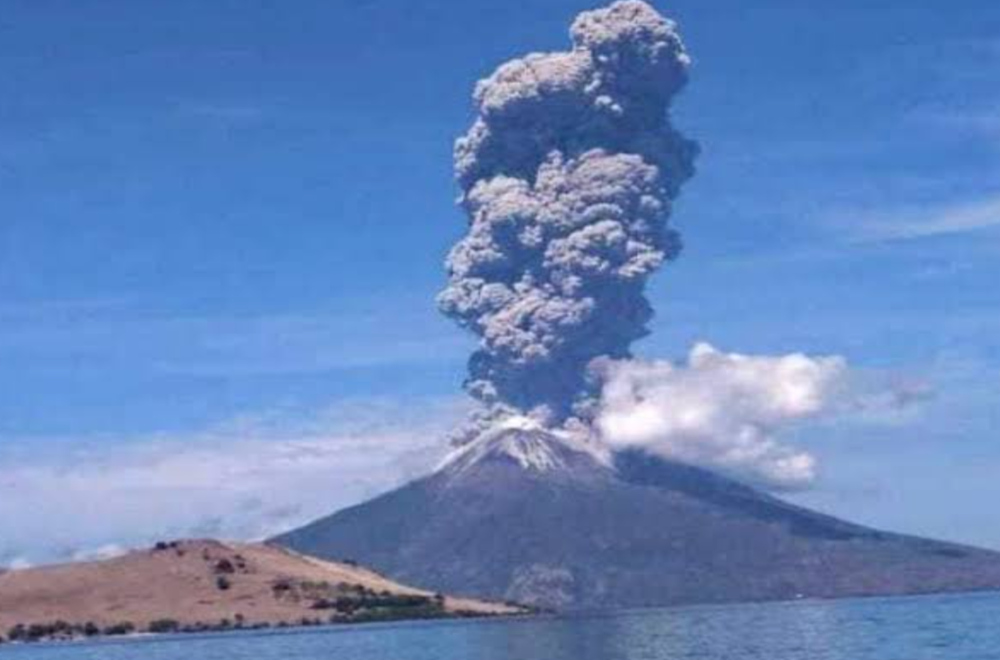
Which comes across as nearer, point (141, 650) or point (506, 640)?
point (506, 640)

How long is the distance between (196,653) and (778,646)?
57.7 meters

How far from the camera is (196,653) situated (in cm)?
17988

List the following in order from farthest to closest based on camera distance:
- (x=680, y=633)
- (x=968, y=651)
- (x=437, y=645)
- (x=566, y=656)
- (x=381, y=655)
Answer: (x=680, y=633) → (x=437, y=645) → (x=381, y=655) → (x=566, y=656) → (x=968, y=651)

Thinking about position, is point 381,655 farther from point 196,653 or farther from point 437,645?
point 196,653

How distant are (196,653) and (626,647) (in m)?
43.4

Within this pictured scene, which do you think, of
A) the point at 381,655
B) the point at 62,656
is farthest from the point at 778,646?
the point at 62,656

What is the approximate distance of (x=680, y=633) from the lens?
189875 mm

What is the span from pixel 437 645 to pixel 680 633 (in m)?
29.5

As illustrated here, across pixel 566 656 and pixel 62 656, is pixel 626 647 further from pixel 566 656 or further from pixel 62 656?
pixel 62 656

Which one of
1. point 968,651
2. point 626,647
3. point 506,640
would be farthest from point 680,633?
point 968,651

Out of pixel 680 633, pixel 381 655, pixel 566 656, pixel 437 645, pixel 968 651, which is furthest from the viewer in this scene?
pixel 680 633

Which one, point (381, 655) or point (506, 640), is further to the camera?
point (506, 640)

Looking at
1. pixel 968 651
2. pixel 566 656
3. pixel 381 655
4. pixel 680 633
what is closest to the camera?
pixel 968 651

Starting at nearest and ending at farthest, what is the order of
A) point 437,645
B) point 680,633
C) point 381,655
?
1. point 381,655
2. point 437,645
3. point 680,633
